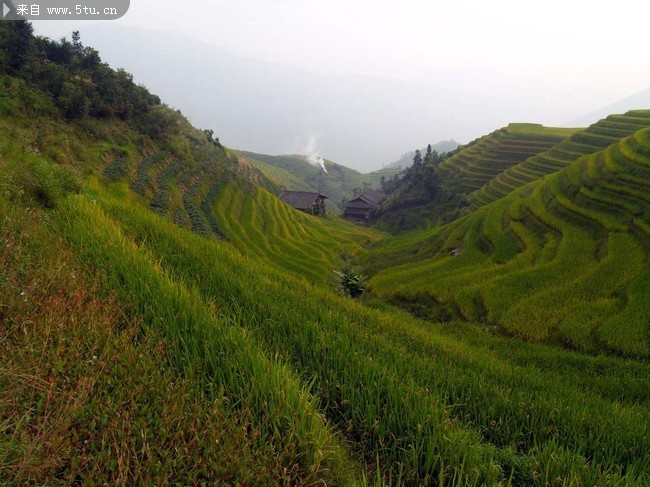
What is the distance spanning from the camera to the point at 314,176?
159 meters

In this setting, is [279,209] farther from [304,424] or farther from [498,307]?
[304,424]

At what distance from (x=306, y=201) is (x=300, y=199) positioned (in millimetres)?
1508

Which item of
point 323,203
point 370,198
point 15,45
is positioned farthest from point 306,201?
point 15,45

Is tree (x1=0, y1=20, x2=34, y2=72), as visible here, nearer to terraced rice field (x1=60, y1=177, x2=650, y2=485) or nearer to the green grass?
the green grass

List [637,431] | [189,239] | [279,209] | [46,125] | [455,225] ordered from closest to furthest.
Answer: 1. [637,431]
2. [189,239]
3. [46,125]
4. [455,225]
5. [279,209]

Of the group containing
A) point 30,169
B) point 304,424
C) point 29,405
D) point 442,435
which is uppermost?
point 30,169

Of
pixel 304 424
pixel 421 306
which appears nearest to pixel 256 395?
pixel 304 424

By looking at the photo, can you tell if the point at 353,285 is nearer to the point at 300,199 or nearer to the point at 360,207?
the point at 300,199

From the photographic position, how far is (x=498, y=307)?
14539mm

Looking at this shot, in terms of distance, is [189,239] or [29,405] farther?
[189,239]

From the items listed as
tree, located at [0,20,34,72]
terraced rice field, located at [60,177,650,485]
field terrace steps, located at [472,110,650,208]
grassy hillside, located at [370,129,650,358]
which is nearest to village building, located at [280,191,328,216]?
field terrace steps, located at [472,110,650,208]

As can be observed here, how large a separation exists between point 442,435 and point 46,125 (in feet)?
73.9

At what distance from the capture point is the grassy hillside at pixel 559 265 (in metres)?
Result: 12.1

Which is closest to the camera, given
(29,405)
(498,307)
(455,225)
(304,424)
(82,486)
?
(82,486)
